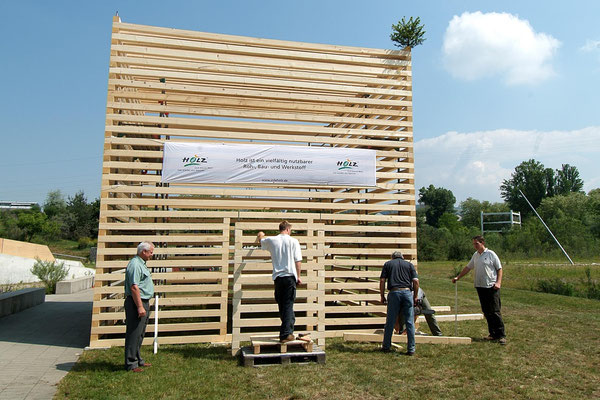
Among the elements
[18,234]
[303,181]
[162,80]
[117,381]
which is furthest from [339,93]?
[18,234]

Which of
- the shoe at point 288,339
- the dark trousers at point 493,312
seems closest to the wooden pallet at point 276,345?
the shoe at point 288,339

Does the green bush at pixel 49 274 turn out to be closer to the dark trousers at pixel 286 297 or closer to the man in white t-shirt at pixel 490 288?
the dark trousers at pixel 286 297

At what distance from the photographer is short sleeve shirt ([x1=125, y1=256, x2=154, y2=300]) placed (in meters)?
5.66

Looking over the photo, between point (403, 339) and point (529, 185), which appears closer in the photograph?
point (403, 339)

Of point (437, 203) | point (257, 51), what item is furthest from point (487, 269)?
point (437, 203)

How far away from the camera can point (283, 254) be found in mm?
6238

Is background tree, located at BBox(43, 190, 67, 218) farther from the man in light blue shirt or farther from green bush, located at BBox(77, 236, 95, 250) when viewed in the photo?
the man in light blue shirt

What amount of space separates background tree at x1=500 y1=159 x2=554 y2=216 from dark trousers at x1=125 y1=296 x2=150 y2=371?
84.4 meters

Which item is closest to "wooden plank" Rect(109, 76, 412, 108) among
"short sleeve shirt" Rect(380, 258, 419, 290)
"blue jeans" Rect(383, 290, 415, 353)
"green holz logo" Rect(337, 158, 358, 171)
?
"green holz logo" Rect(337, 158, 358, 171)

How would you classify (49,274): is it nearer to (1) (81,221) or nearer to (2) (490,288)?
(2) (490,288)

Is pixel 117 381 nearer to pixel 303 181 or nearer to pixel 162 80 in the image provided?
pixel 303 181

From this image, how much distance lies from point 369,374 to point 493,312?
321 centimetres

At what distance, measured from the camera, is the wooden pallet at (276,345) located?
235 inches

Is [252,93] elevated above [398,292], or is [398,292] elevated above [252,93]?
[252,93]
